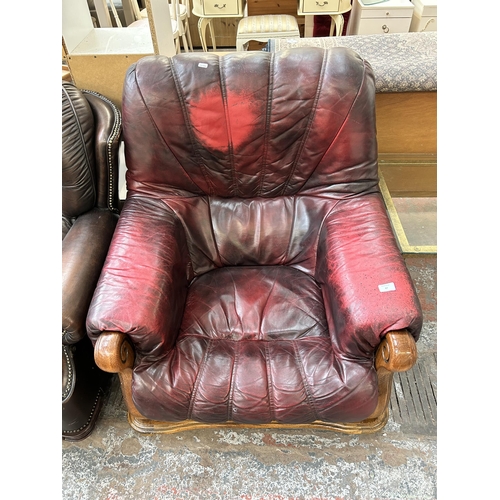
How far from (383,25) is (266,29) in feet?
2.90

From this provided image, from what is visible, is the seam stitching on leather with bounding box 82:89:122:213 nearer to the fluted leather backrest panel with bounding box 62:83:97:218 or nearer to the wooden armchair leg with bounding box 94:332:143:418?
the fluted leather backrest panel with bounding box 62:83:97:218

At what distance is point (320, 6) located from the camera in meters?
2.95

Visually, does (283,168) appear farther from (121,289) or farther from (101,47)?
(101,47)

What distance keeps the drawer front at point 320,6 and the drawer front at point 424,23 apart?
62 centimetres

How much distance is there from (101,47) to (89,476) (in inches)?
62.2

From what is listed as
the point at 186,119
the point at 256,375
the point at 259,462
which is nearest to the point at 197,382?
the point at 256,375

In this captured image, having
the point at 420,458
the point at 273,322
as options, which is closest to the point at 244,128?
the point at 273,322

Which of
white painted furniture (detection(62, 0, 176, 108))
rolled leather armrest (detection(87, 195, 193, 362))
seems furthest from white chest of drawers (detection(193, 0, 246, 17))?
rolled leather armrest (detection(87, 195, 193, 362))

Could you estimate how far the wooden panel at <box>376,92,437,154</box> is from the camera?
72.3 inches

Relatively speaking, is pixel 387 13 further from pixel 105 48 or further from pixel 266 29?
pixel 105 48

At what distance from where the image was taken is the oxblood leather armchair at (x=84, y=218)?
1.25 m

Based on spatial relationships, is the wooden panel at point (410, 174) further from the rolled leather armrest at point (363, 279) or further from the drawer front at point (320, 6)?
the drawer front at point (320, 6)

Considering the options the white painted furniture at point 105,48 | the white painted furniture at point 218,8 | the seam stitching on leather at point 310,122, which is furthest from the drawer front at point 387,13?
the seam stitching on leather at point 310,122
